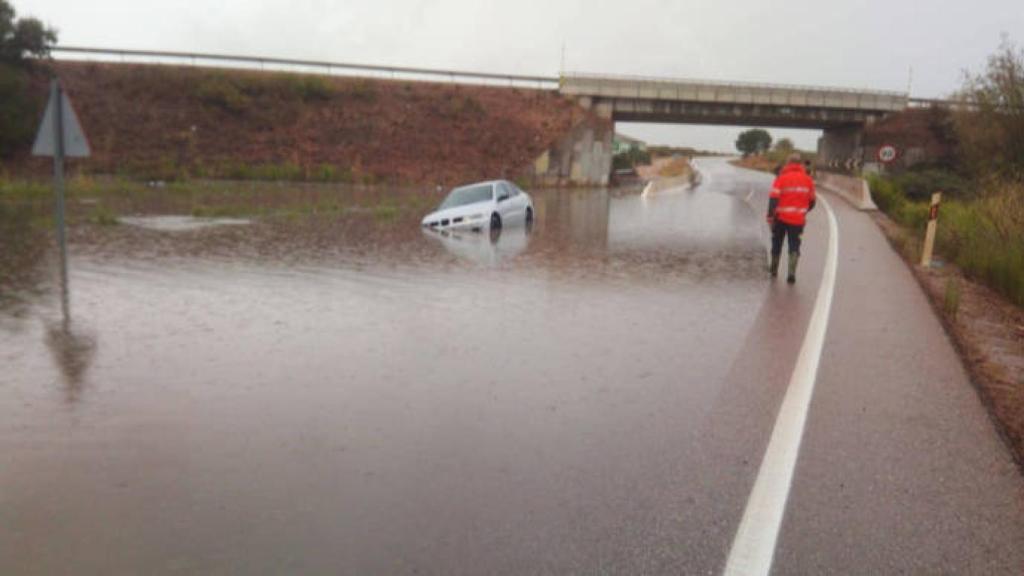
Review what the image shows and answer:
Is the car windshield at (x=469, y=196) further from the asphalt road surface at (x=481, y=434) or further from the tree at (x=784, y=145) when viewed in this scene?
the tree at (x=784, y=145)

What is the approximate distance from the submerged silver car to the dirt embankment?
27.9m

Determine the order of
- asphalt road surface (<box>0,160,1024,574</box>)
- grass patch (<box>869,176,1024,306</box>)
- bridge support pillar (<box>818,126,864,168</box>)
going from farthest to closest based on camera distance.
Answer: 1. bridge support pillar (<box>818,126,864,168</box>)
2. grass patch (<box>869,176,1024,306</box>)
3. asphalt road surface (<box>0,160,1024,574</box>)

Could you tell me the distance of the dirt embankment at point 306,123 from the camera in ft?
165

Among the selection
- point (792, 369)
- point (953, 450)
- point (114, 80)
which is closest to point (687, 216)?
point (792, 369)

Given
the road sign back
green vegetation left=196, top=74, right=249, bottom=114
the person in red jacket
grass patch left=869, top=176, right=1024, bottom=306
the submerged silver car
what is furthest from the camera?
green vegetation left=196, top=74, right=249, bottom=114

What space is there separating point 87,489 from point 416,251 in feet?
36.7

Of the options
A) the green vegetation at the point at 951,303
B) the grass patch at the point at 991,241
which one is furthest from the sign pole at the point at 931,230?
the green vegetation at the point at 951,303

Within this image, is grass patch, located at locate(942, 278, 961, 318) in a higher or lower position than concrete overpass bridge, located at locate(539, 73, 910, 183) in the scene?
lower

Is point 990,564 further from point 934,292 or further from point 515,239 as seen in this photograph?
point 515,239

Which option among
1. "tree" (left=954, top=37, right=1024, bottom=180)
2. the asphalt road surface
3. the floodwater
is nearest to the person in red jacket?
the floodwater

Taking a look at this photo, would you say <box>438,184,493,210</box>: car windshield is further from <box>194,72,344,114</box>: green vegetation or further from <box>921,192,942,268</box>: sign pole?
<box>194,72,344,114</box>: green vegetation

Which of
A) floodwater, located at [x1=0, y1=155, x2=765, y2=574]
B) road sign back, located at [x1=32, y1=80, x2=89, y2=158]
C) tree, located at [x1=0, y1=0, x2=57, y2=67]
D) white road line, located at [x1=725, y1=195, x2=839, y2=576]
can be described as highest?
tree, located at [x1=0, y1=0, x2=57, y2=67]

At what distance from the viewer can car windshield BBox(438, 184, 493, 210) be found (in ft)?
68.2

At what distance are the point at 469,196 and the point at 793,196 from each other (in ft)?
31.7
